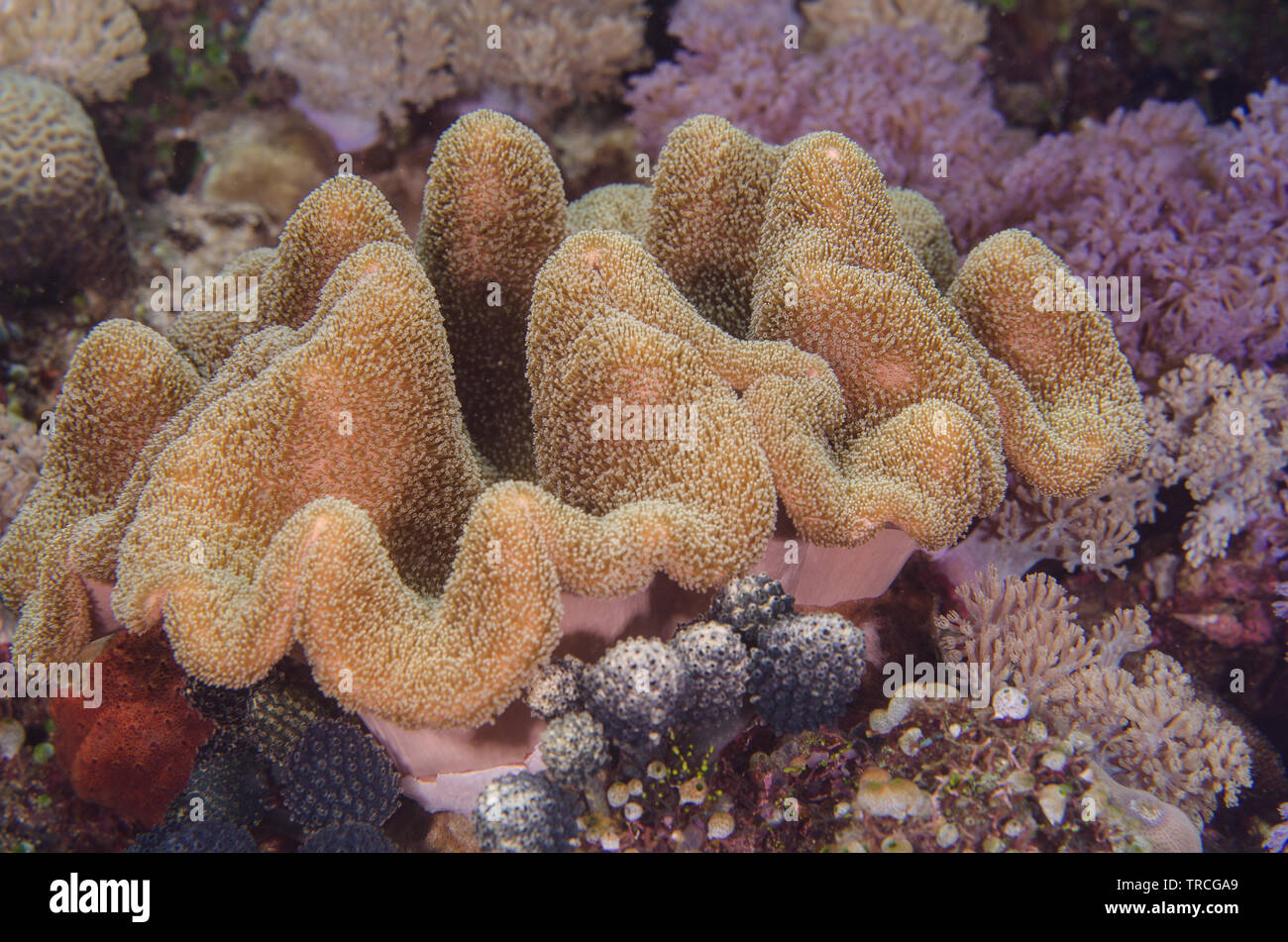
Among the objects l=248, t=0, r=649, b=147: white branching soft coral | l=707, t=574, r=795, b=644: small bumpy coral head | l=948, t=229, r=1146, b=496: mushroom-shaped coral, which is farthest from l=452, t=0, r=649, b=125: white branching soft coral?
l=707, t=574, r=795, b=644: small bumpy coral head

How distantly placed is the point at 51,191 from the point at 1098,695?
186 inches

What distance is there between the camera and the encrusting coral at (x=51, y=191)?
3771 mm

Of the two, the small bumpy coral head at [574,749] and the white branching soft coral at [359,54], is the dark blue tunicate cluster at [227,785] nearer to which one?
the small bumpy coral head at [574,749]

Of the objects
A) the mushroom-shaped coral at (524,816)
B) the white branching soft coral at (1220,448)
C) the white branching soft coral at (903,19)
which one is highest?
the white branching soft coral at (903,19)

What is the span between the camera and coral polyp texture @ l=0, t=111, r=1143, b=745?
1.82 metres

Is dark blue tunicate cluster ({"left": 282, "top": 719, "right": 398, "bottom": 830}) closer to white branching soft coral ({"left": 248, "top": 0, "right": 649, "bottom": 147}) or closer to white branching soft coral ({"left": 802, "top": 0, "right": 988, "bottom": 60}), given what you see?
white branching soft coral ({"left": 248, "top": 0, "right": 649, "bottom": 147})

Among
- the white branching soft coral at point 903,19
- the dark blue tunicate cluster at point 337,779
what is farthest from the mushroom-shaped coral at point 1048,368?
the white branching soft coral at point 903,19

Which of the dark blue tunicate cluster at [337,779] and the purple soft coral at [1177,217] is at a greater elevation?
the purple soft coral at [1177,217]

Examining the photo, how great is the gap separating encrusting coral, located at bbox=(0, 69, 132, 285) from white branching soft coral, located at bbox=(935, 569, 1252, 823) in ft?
13.8

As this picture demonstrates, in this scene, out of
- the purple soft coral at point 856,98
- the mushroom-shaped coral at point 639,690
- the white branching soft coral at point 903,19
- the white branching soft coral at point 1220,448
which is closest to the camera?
the mushroom-shaped coral at point 639,690

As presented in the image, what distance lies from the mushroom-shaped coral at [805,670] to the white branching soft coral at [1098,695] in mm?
590

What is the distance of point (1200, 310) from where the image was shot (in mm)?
3219

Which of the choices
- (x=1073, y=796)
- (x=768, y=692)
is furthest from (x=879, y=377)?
(x=1073, y=796)
